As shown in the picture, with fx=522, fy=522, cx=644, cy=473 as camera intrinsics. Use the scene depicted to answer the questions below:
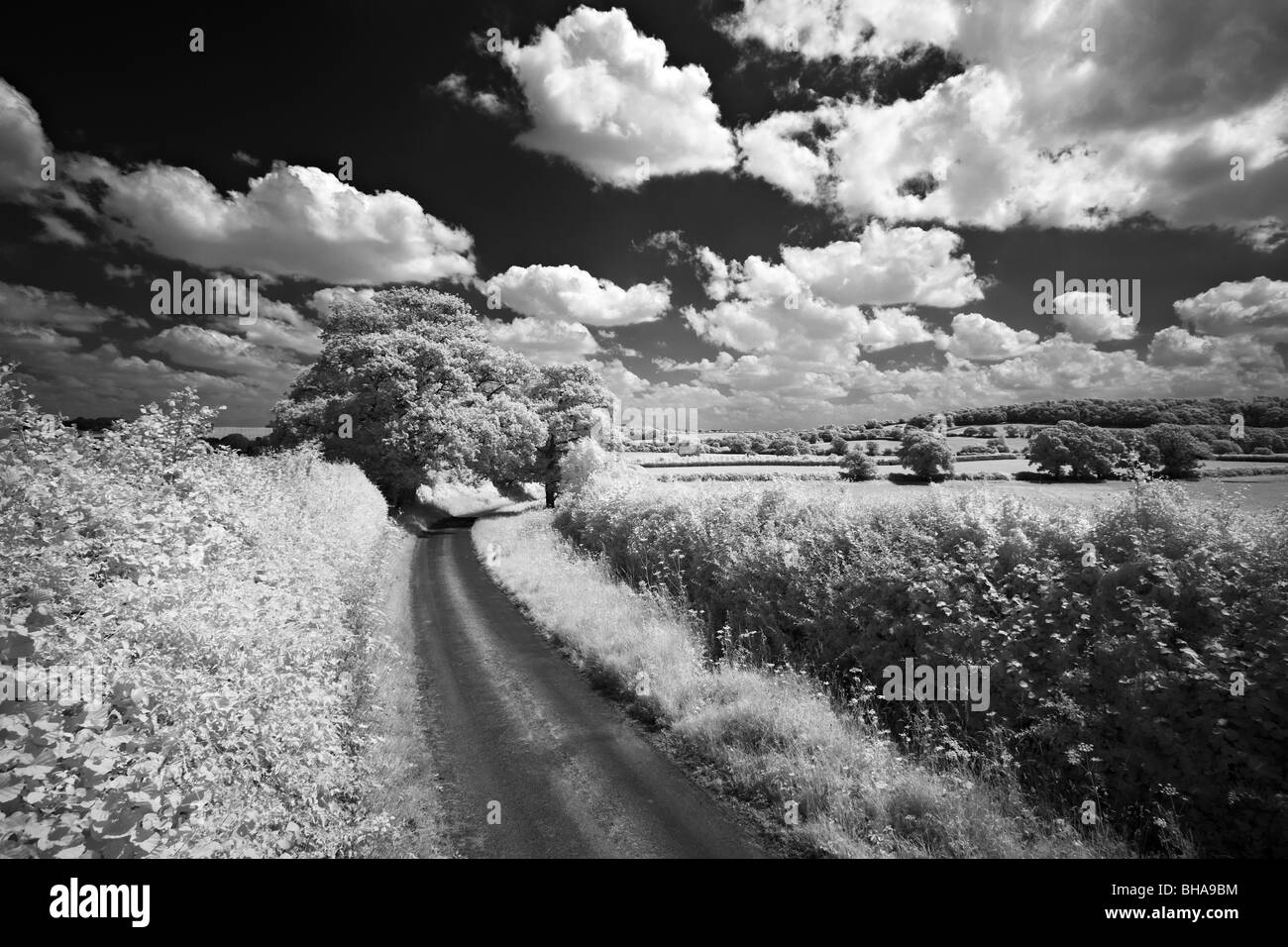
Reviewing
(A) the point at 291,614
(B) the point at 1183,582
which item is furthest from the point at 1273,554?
(A) the point at 291,614

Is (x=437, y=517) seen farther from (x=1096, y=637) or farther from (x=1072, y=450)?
(x=1096, y=637)

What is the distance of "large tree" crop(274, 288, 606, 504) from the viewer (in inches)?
1368

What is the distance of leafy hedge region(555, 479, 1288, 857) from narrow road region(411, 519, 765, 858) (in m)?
4.16

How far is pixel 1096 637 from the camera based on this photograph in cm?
787

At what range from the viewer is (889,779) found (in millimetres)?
7820

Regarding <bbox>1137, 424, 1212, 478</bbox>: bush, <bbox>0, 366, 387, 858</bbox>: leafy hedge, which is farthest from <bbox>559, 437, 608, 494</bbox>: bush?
<bbox>1137, 424, 1212, 478</bbox>: bush

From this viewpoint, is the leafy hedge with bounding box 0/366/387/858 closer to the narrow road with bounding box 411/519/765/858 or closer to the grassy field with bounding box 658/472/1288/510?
the narrow road with bounding box 411/519/765/858

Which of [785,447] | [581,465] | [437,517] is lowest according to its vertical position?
[437,517]

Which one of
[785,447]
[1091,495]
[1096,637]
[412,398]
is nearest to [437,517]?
[412,398]

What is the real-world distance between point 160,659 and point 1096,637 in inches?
485

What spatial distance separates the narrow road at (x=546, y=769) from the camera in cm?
712

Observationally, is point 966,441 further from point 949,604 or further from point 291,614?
point 291,614
